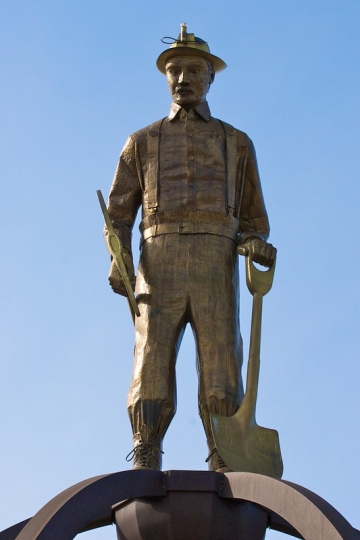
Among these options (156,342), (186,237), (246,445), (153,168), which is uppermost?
(153,168)

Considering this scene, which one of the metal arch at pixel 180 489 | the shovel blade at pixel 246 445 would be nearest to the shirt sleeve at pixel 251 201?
the shovel blade at pixel 246 445

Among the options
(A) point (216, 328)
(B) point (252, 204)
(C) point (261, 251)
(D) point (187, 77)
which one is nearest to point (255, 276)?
(C) point (261, 251)

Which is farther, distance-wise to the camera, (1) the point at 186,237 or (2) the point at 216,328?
(1) the point at 186,237

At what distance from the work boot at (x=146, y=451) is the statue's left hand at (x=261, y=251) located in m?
1.70

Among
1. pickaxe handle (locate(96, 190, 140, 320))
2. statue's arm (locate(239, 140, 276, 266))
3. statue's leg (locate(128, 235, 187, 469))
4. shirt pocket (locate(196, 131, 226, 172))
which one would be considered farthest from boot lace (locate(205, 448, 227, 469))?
shirt pocket (locate(196, 131, 226, 172))

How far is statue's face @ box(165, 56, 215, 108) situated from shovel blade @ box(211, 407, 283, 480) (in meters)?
2.86

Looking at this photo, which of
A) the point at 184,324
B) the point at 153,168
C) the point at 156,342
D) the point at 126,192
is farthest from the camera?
the point at 126,192

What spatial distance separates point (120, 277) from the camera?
10453 millimetres

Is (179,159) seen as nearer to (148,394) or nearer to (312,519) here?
(148,394)

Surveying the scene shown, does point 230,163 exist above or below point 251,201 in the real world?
above

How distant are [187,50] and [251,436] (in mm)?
3410

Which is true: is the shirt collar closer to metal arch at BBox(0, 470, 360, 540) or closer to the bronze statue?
the bronze statue

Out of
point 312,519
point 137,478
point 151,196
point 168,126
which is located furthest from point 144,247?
point 312,519

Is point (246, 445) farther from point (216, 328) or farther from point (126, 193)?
point (126, 193)
